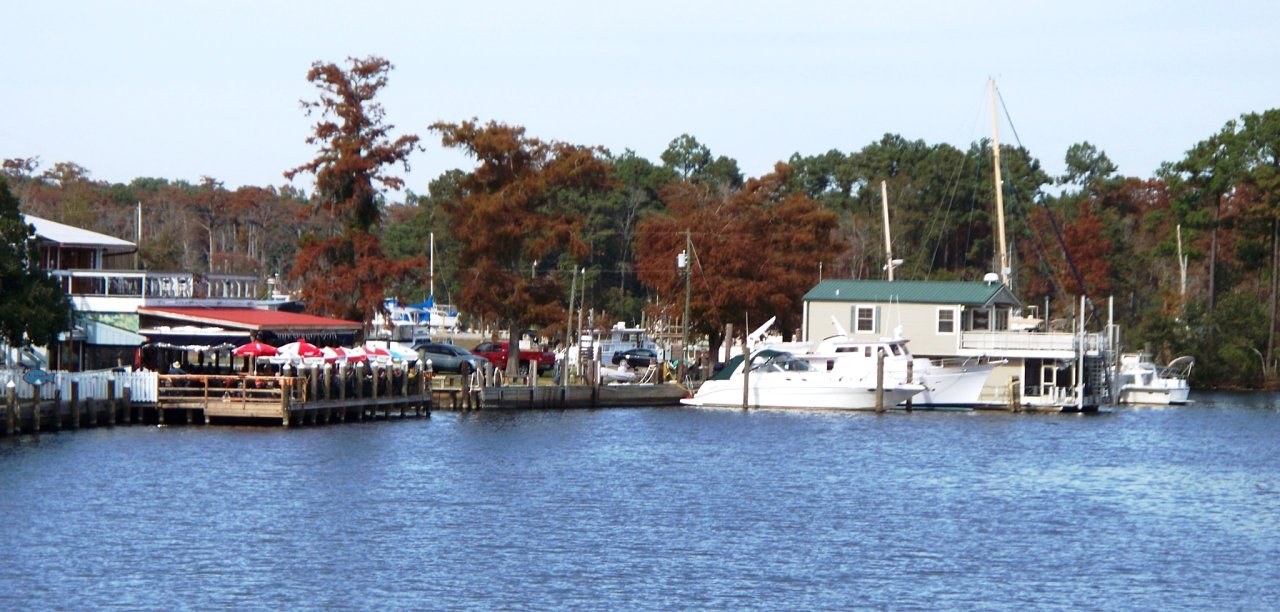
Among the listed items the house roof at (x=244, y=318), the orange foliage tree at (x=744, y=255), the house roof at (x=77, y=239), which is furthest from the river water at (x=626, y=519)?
the orange foliage tree at (x=744, y=255)

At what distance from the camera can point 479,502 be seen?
45344 mm

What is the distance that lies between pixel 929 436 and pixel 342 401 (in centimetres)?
2206

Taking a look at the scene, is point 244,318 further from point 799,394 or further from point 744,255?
point 744,255

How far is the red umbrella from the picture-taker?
59375 mm

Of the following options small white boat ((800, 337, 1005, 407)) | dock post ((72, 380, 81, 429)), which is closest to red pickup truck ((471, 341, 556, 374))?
small white boat ((800, 337, 1005, 407))

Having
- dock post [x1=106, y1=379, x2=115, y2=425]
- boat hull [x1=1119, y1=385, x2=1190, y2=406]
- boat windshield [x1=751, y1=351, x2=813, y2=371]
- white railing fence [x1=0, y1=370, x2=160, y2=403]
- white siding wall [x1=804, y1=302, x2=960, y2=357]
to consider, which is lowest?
boat hull [x1=1119, y1=385, x2=1190, y2=406]

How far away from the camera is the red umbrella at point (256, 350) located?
195 ft

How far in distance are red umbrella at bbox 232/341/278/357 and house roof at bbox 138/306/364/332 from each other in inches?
152

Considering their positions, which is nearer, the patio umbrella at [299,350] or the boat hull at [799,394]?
the patio umbrella at [299,350]

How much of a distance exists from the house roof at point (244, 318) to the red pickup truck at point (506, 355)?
722 inches

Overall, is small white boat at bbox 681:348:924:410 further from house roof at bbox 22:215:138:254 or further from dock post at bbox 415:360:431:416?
house roof at bbox 22:215:138:254

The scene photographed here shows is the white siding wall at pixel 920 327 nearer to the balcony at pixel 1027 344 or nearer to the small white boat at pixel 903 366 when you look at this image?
the balcony at pixel 1027 344

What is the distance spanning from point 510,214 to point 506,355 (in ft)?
31.0

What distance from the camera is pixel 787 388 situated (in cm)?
7638
